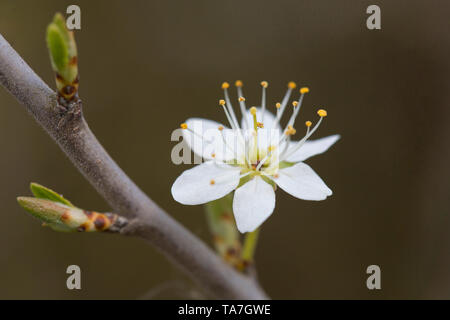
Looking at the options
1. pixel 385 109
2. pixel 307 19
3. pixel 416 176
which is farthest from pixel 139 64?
pixel 416 176

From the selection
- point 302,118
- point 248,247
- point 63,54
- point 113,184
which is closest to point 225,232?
point 248,247

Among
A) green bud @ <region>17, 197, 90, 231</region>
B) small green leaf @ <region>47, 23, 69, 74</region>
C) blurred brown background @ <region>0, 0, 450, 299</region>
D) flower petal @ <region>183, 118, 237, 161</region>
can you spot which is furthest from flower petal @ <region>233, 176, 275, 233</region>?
blurred brown background @ <region>0, 0, 450, 299</region>

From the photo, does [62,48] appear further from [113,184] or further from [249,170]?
[249,170]

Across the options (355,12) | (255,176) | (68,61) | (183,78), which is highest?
(355,12)

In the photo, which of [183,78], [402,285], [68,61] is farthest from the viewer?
[183,78]

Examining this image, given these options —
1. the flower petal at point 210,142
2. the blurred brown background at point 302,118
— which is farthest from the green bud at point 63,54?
the blurred brown background at point 302,118

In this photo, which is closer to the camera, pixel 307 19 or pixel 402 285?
pixel 402 285

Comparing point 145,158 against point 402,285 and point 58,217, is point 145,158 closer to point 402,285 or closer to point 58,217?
point 402,285
